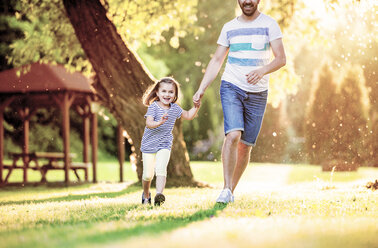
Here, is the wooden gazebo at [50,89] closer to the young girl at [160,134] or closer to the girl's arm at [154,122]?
the young girl at [160,134]

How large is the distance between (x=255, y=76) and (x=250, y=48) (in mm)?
401

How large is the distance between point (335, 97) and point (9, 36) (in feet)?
45.6

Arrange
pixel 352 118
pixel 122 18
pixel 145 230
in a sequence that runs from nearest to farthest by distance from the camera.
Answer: pixel 145 230 → pixel 122 18 → pixel 352 118

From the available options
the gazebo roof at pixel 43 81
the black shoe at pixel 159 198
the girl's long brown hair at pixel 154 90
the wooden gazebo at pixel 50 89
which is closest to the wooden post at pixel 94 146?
the wooden gazebo at pixel 50 89

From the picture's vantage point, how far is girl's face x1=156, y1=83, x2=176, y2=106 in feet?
22.4

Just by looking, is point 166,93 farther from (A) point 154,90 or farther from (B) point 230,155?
(B) point 230,155

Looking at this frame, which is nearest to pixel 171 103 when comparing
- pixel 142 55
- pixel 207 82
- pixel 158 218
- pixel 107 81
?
pixel 207 82

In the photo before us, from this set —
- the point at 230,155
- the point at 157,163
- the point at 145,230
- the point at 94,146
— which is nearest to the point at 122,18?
the point at 94,146

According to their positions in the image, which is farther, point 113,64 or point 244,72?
point 113,64

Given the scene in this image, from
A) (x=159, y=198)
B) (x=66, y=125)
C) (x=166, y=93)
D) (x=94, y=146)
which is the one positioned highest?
(x=166, y=93)

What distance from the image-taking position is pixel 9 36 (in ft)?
85.1

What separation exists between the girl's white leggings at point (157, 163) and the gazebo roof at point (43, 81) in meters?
9.33

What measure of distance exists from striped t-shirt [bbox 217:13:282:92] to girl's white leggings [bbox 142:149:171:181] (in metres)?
1.10

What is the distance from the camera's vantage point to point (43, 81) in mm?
16047
